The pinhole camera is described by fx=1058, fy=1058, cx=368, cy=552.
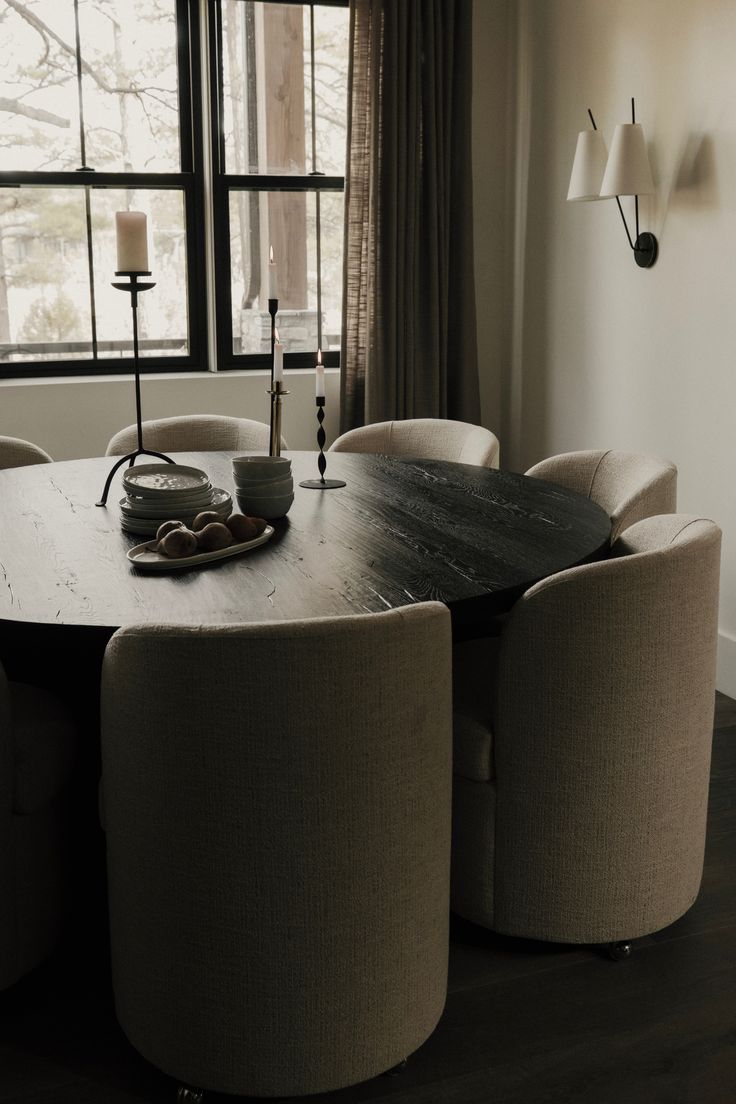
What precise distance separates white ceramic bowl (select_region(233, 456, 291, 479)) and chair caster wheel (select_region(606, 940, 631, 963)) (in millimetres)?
1131

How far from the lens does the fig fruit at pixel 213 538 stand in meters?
1.99

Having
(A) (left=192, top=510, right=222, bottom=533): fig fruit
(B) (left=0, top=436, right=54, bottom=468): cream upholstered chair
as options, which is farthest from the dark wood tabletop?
(B) (left=0, top=436, right=54, bottom=468): cream upholstered chair

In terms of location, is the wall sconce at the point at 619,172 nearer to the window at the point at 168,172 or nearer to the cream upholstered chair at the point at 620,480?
the cream upholstered chair at the point at 620,480

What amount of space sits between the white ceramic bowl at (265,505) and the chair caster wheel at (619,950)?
3.56ft

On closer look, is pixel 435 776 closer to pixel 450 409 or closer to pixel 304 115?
pixel 450 409

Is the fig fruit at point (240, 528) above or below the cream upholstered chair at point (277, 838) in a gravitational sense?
above

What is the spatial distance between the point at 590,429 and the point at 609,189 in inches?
38.2

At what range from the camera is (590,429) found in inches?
159

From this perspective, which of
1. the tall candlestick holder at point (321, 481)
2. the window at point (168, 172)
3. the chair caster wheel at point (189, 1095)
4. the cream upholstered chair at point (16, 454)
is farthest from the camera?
the window at point (168, 172)

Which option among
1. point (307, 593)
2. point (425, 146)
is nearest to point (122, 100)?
point (425, 146)

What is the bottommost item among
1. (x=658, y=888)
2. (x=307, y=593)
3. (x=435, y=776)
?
(x=658, y=888)

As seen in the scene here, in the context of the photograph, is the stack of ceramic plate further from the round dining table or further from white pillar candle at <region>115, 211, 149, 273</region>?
white pillar candle at <region>115, 211, 149, 273</region>

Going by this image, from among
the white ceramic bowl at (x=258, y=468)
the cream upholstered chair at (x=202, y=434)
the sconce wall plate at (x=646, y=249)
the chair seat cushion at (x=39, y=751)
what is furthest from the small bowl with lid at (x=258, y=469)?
the sconce wall plate at (x=646, y=249)

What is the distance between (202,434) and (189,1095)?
2276mm
